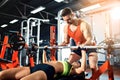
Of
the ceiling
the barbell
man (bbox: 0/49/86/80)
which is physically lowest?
man (bbox: 0/49/86/80)

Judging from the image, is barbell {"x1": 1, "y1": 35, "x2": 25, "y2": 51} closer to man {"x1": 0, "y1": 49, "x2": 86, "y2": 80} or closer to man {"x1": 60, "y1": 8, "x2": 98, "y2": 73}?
man {"x1": 60, "y1": 8, "x2": 98, "y2": 73}

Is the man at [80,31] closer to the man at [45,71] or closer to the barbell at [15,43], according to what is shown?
the man at [45,71]

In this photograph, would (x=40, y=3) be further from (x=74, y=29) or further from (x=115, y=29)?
(x=74, y=29)

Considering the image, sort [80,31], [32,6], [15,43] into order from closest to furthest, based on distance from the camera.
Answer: [80,31] < [15,43] < [32,6]

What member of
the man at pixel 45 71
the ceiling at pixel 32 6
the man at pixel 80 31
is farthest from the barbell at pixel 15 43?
the ceiling at pixel 32 6

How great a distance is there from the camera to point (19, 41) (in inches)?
167

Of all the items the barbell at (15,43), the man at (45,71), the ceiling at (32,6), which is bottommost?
the man at (45,71)

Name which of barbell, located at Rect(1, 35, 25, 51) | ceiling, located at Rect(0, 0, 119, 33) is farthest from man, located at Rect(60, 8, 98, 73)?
ceiling, located at Rect(0, 0, 119, 33)

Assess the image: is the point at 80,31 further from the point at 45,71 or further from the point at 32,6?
the point at 32,6

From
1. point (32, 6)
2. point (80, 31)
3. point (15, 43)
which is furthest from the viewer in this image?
point (32, 6)

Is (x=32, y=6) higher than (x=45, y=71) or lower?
higher

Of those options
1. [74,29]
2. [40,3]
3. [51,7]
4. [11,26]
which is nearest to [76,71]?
[74,29]

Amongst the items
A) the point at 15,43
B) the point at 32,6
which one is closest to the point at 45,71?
→ the point at 15,43

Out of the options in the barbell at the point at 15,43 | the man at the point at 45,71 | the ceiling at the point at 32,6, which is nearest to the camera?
the man at the point at 45,71
